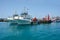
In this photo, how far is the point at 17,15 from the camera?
24.7 meters

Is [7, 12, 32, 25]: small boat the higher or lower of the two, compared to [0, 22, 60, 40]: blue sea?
higher

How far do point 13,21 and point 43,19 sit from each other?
903 centimetres

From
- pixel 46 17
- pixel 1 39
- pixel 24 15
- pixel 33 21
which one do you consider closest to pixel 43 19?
pixel 46 17

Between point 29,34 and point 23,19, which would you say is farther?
point 23,19

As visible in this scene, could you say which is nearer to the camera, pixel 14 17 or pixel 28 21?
pixel 28 21

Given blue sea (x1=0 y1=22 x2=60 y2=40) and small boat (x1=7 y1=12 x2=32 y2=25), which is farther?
small boat (x1=7 y1=12 x2=32 y2=25)

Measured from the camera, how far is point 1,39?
7359 mm

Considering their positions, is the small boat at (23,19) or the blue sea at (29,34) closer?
the blue sea at (29,34)

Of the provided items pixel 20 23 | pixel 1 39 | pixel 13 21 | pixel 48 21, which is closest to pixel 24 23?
pixel 20 23

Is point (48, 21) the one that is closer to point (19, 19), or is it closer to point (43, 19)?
point (43, 19)

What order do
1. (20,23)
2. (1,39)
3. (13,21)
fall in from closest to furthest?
(1,39), (20,23), (13,21)

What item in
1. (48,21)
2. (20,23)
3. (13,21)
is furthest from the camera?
(48,21)

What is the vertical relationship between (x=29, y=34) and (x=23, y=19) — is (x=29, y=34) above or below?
below

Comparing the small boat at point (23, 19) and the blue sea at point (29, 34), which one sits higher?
the small boat at point (23, 19)
